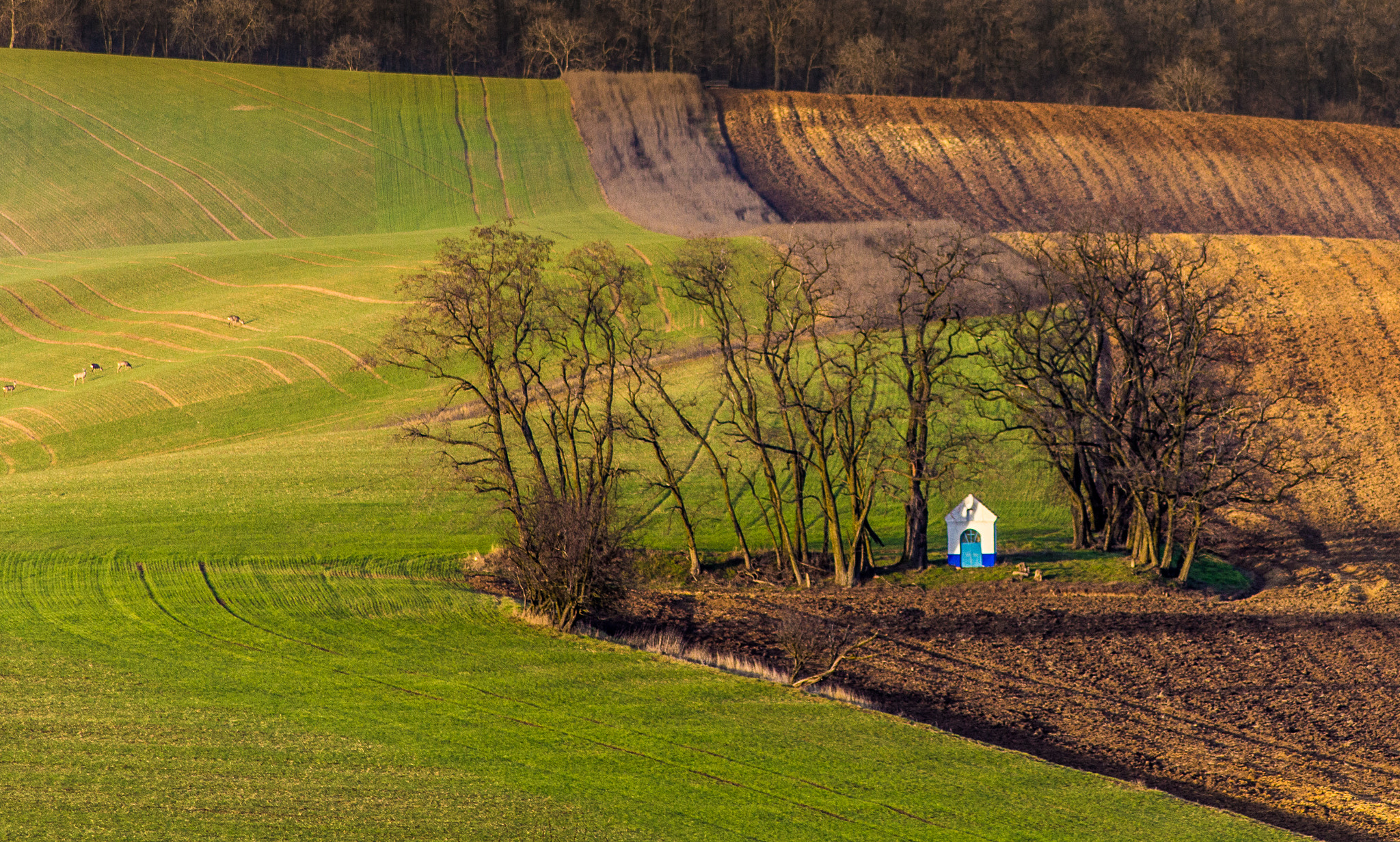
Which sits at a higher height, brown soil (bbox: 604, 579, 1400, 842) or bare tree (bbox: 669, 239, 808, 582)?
bare tree (bbox: 669, 239, 808, 582)

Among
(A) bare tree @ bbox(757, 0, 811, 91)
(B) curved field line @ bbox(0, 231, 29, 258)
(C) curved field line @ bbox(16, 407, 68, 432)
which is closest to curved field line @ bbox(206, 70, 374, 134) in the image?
A: (B) curved field line @ bbox(0, 231, 29, 258)

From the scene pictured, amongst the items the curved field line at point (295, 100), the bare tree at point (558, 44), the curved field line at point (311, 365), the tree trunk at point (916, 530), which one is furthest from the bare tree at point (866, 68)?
the tree trunk at point (916, 530)

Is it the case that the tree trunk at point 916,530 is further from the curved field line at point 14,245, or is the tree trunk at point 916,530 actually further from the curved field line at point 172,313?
the curved field line at point 14,245

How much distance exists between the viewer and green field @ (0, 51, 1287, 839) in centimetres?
1725

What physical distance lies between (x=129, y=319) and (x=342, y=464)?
22.0 m

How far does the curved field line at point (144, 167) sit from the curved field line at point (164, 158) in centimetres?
127

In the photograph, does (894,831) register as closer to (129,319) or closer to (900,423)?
(900,423)

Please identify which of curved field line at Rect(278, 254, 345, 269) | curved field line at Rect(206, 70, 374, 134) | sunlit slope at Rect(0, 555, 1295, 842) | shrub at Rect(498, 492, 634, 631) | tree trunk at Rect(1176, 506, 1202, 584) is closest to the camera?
sunlit slope at Rect(0, 555, 1295, 842)

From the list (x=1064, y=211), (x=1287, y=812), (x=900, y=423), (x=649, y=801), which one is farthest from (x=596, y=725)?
(x=1064, y=211)

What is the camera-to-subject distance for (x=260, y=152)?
7731 centimetres

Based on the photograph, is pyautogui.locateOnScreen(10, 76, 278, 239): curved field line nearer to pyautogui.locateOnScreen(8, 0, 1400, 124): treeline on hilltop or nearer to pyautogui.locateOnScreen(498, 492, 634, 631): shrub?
pyautogui.locateOnScreen(8, 0, 1400, 124): treeline on hilltop

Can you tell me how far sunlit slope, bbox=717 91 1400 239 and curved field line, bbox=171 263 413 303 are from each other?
28.2 m

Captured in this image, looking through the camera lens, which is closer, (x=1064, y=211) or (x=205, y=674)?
(x=205, y=674)

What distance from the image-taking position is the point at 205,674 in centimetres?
2200
